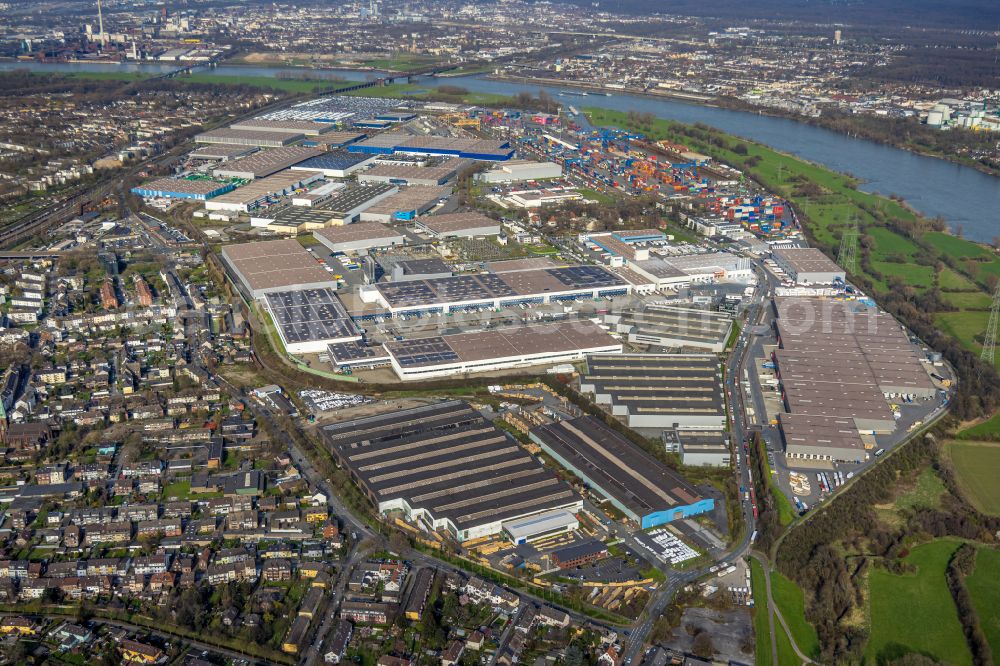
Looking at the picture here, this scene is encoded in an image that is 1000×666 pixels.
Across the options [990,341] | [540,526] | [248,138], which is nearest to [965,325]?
[990,341]

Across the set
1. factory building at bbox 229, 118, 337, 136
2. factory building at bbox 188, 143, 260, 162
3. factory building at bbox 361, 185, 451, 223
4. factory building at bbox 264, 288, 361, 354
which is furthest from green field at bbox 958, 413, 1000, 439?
factory building at bbox 229, 118, 337, 136

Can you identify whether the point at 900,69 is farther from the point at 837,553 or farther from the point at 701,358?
the point at 837,553

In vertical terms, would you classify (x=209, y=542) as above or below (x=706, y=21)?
below

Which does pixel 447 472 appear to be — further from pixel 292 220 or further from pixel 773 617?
pixel 292 220

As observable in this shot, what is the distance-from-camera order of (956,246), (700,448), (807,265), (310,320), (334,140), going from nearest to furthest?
(700,448), (310,320), (807,265), (956,246), (334,140)

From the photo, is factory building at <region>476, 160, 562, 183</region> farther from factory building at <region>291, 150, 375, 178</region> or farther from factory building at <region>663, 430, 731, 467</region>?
factory building at <region>663, 430, 731, 467</region>

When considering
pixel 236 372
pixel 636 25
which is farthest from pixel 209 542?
pixel 636 25

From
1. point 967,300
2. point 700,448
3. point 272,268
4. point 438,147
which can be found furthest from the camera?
point 438,147

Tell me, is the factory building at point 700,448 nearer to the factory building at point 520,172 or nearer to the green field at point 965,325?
the green field at point 965,325
